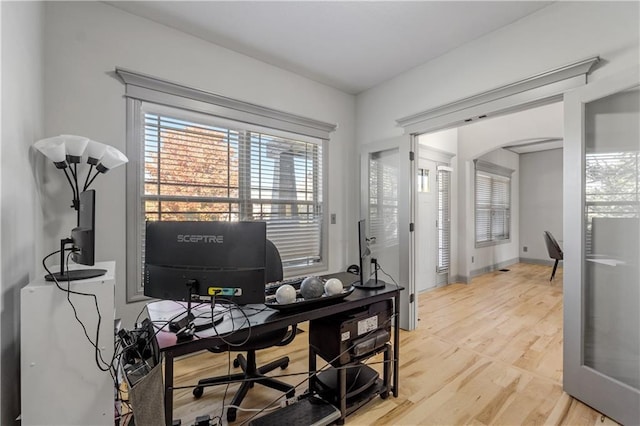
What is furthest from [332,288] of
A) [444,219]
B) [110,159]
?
[444,219]

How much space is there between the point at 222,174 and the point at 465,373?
109 inches

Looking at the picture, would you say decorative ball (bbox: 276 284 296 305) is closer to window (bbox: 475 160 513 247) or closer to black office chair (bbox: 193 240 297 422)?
black office chair (bbox: 193 240 297 422)

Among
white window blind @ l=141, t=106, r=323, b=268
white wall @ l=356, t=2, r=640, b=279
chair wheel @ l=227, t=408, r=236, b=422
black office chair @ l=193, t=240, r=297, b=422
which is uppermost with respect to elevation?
white wall @ l=356, t=2, r=640, b=279

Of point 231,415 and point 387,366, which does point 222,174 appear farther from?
point 387,366

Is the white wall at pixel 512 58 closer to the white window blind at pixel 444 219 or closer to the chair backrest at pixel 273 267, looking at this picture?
the white window blind at pixel 444 219

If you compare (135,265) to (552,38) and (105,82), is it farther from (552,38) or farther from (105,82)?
(552,38)

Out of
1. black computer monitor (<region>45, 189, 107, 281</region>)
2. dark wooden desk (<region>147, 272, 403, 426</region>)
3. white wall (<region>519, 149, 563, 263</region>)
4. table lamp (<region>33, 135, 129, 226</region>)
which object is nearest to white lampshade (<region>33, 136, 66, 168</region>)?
table lamp (<region>33, 135, 129, 226</region>)

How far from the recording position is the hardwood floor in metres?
1.80

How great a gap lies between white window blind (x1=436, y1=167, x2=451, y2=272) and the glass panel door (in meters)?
2.81

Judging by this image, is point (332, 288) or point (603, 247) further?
point (603, 247)

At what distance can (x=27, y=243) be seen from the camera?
160 centimetres

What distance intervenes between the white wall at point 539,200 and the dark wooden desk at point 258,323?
6.75 meters

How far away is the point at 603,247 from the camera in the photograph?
191cm

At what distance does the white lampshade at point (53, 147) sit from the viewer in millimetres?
1600
